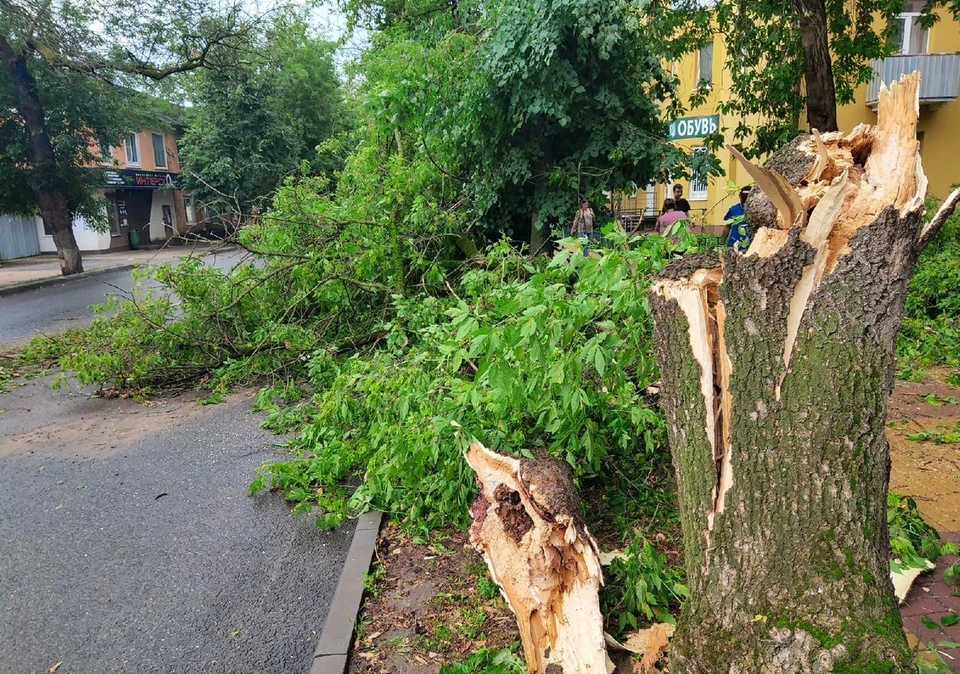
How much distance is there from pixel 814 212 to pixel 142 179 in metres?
38.2

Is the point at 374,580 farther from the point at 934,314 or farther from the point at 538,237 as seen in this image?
the point at 934,314

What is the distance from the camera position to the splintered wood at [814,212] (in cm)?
220

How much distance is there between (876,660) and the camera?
6.56 ft

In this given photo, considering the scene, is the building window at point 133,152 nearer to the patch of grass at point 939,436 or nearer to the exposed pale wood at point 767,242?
the patch of grass at point 939,436

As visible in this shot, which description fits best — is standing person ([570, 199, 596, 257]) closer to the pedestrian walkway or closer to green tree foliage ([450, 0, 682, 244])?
green tree foliage ([450, 0, 682, 244])

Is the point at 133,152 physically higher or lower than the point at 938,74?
higher

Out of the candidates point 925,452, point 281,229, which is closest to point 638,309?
point 925,452

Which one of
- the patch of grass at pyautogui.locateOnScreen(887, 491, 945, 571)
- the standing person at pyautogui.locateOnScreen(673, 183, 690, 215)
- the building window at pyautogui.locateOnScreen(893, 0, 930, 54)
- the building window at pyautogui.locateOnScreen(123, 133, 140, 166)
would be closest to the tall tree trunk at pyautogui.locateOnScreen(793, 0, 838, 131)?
the standing person at pyautogui.locateOnScreen(673, 183, 690, 215)

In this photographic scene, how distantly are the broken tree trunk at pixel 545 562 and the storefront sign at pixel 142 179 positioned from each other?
109ft

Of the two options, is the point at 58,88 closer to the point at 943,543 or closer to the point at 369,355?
the point at 369,355

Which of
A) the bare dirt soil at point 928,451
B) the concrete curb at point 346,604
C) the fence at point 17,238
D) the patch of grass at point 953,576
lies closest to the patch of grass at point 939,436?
the bare dirt soil at point 928,451

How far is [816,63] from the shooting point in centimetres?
796

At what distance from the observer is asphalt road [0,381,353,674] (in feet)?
10.8

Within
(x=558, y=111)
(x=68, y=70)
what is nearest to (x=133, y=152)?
(x=68, y=70)
